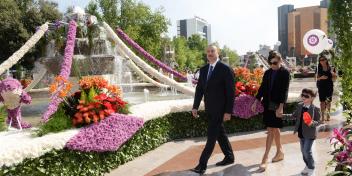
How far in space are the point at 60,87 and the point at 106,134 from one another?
1064 millimetres

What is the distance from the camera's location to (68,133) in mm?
6039

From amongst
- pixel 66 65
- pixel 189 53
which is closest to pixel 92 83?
pixel 66 65

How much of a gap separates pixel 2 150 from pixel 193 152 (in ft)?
12.7

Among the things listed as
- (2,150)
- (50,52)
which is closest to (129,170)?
(2,150)

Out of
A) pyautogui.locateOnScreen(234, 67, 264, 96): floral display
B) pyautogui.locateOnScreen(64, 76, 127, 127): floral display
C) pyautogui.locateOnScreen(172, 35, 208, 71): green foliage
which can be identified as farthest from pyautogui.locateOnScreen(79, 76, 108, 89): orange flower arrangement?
pyautogui.locateOnScreen(172, 35, 208, 71): green foliage

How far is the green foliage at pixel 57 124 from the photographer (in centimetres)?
612

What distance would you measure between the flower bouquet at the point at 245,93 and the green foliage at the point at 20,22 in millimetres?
30903

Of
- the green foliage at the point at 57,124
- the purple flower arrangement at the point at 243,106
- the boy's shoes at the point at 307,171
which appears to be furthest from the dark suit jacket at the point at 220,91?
the purple flower arrangement at the point at 243,106

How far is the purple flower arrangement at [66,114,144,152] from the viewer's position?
6.06 meters

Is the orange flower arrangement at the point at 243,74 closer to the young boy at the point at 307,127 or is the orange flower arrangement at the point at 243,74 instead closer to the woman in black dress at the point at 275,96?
the woman in black dress at the point at 275,96

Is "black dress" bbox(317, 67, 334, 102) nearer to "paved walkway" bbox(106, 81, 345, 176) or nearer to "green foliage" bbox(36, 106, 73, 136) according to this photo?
"paved walkway" bbox(106, 81, 345, 176)

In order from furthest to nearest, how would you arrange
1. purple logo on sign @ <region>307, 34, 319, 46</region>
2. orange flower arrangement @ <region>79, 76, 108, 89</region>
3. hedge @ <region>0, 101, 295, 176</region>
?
purple logo on sign @ <region>307, 34, 319, 46</region>
orange flower arrangement @ <region>79, 76, 108, 89</region>
hedge @ <region>0, 101, 295, 176</region>

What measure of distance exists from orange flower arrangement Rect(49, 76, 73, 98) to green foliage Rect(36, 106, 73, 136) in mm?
420

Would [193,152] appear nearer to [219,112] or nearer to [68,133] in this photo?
[219,112]
